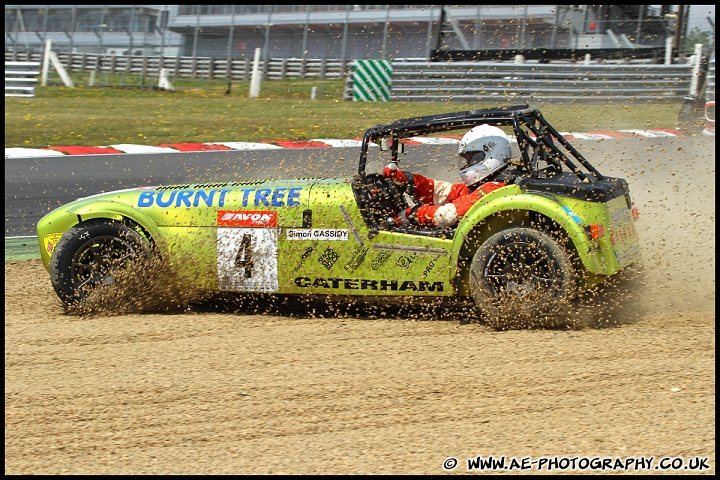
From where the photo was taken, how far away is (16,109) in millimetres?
18672

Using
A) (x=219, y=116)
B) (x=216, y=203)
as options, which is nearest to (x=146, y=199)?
(x=216, y=203)

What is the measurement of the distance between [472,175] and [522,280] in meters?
0.83

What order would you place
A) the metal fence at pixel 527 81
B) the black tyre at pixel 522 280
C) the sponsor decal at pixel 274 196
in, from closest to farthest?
the black tyre at pixel 522 280
the sponsor decal at pixel 274 196
the metal fence at pixel 527 81

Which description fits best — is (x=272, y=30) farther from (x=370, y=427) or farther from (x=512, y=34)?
(x=370, y=427)

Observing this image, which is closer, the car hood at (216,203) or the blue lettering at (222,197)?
the car hood at (216,203)

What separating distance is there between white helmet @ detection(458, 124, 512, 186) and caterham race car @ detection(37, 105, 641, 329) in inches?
2.7

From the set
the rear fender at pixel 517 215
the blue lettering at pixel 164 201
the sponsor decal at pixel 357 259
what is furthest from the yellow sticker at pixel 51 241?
the rear fender at pixel 517 215

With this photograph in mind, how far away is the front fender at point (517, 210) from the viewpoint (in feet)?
16.9

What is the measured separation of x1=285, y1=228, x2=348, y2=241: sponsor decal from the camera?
5.60m

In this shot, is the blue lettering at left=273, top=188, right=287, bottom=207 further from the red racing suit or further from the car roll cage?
the red racing suit

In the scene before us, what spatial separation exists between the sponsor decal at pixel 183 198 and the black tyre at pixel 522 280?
180 cm

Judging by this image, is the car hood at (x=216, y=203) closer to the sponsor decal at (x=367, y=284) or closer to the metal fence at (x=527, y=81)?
the sponsor decal at (x=367, y=284)

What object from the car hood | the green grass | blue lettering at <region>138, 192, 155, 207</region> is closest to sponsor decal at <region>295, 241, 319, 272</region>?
the car hood

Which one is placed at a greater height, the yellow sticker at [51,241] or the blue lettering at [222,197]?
the blue lettering at [222,197]
